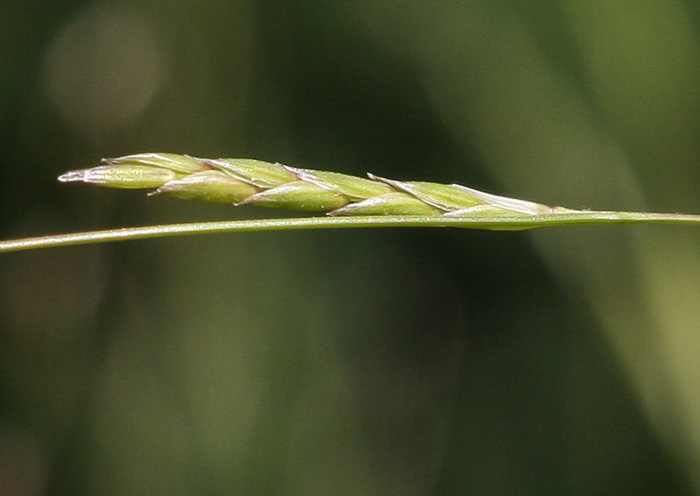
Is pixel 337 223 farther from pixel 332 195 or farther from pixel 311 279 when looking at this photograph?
pixel 311 279

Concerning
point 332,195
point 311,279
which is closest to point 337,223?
point 332,195

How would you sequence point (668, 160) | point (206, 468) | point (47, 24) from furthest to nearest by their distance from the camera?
point (47, 24) → point (206, 468) → point (668, 160)

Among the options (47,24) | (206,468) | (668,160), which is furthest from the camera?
(47,24)

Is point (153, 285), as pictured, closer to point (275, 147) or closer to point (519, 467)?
point (275, 147)

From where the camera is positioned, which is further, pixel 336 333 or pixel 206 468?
pixel 336 333

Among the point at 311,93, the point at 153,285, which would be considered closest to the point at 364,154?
the point at 311,93

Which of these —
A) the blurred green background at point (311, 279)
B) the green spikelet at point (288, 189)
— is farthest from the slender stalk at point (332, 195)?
the blurred green background at point (311, 279)
